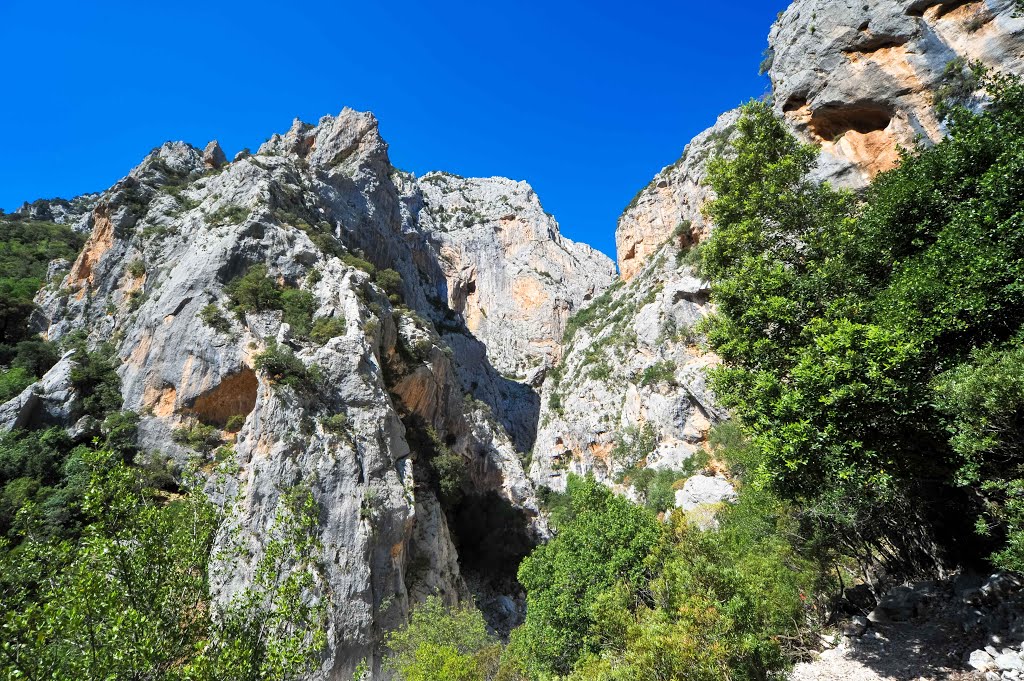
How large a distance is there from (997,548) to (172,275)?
4407 centimetres

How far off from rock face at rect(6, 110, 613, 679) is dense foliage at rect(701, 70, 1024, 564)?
1184cm

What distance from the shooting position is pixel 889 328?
9.98 metres

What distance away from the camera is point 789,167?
48.3 feet

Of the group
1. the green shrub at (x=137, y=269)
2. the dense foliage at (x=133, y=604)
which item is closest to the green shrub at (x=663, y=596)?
the dense foliage at (x=133, y=604)

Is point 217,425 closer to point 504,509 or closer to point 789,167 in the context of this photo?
point 504,509

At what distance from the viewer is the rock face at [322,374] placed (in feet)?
81.5

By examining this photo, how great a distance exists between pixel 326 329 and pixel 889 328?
1157 inches

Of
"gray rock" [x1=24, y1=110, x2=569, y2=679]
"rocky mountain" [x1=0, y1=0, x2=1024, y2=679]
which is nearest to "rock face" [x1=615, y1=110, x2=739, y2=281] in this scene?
"rocky mountain" [x1=0, y1=0, x2=1024, y2=679]

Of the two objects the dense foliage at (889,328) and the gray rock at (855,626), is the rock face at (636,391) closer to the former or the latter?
the gray rock at (855,626)

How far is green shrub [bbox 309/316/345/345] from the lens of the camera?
31705mm

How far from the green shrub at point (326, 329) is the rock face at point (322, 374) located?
0.32 metres

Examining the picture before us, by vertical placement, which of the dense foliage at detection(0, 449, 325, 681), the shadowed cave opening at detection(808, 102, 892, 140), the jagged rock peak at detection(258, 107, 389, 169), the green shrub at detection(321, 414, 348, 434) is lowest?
the dense foliage at detection(0, 449, 325, 681)

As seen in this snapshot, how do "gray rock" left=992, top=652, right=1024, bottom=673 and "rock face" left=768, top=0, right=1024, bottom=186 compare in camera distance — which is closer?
"gray rock" left=992, top=652, right=1024, bottom=673

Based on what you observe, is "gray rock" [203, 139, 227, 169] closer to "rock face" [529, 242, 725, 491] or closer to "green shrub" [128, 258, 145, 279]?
"green shrub" [128, 258, 145, 279]
